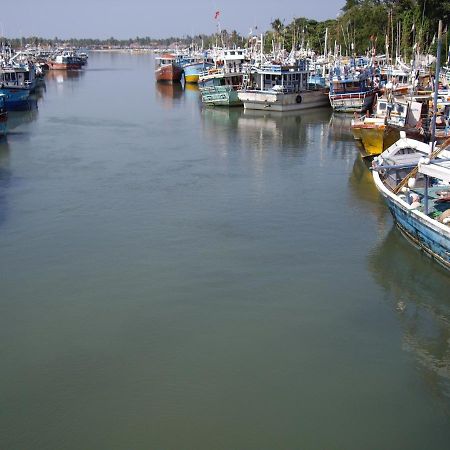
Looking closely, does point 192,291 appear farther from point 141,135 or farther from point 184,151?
point 141,135

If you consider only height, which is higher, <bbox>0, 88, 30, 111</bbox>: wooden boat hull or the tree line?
the tree line

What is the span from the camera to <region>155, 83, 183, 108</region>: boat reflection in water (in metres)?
51.2

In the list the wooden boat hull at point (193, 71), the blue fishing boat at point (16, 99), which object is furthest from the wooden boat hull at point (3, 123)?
the wooden boat hull at point (193, 71)

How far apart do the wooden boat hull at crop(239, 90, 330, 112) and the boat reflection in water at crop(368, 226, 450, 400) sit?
2587 centimetres

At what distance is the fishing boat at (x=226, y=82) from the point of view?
44.2 metres

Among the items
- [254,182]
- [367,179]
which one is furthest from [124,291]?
[367,179]

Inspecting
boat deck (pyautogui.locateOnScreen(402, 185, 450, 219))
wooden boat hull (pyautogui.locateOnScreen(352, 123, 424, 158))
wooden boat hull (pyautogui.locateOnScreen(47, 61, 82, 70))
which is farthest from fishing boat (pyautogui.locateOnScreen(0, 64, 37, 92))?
wooden boat hull (pyautogui.locateOnScreen(47, 61, 82, 70))

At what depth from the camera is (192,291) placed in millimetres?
13414

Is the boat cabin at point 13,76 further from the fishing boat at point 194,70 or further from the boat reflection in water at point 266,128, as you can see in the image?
the fishing boat at point 194,70

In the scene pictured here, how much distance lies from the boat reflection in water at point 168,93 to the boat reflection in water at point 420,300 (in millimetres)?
35616

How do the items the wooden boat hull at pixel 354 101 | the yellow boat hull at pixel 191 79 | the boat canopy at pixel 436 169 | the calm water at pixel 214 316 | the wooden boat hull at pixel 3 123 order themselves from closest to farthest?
the calm water at pixel 214 316 → the boat canopy at pixel 436 169 → the wooden boat hull at pixel 3 123 → the wooden boat hull at pixel 354 101 → the yellow boat hull at pixel 191 79

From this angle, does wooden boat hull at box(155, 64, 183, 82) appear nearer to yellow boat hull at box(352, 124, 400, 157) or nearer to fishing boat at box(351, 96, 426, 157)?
fishing boat at box(351, 96, 426, 157)

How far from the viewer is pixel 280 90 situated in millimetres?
41344

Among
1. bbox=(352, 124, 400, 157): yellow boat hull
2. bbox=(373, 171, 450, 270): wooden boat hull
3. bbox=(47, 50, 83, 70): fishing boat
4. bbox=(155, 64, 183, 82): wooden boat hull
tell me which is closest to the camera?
bbox=(373, 171, 450, 270): wooden boat hull
